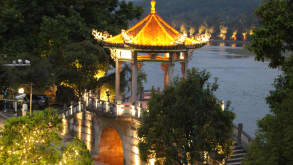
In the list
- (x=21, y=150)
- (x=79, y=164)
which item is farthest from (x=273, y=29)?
(x=21, y=150)

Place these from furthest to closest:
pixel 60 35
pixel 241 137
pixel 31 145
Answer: pixel 60 35
pixel 241 137
pixel 31 145

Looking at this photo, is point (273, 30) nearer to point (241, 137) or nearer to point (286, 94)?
point (286, 94)

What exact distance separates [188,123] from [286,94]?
15.0ft

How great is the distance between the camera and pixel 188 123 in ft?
60.5

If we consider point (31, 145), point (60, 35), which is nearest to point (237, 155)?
point (31, 145)

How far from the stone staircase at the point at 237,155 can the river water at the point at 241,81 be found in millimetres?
16294

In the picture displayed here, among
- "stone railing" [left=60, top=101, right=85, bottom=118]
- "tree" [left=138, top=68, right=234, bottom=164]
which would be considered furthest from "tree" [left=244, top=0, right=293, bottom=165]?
"stone railing" [left=60, top=101, right=85, bottom=118]

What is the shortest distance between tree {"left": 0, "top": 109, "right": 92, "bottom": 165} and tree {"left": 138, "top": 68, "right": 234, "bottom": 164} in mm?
3418

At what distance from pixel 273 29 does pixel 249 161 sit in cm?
476

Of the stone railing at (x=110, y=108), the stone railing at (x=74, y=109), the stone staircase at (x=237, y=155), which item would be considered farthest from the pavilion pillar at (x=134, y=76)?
the stone staircase at (x=237, y=155)

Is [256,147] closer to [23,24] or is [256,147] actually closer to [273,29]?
[273,29]

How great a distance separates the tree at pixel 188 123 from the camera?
1811 centimetres

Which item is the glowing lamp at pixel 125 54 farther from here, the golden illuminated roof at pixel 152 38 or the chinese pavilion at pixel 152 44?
the golden illuminated roof at pixel 152 38

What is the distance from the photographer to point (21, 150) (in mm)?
16891
